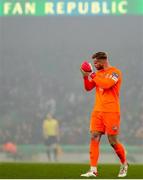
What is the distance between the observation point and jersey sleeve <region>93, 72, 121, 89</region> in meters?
5.66

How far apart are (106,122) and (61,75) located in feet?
38.9

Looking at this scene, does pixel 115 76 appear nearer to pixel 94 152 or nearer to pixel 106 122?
pixel 106 122

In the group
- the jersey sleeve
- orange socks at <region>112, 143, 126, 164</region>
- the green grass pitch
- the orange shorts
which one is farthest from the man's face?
the green grass pitch

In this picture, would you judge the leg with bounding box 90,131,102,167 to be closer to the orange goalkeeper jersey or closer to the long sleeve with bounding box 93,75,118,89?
the orange goalkeeper jersey

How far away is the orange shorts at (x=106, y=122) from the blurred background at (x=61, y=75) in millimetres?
10395

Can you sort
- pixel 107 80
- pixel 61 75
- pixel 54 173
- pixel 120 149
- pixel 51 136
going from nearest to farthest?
1. pixel 107 80
2. pixel 120 149
3. pixel 54 173
4. pixel 51 136
5. pixel 61 75

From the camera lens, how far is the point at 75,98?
16984mm

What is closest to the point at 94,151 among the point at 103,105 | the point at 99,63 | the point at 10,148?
the point at 103,105

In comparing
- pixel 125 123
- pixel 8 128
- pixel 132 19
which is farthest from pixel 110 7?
pixel 8 128

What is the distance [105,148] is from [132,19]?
3578 mm

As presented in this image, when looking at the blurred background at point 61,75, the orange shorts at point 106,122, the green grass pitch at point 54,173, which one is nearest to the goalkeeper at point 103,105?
the orange shorts at point 106,122

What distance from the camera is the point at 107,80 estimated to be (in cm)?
566

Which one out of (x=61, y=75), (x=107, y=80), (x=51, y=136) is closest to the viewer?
(x=107, y=80)

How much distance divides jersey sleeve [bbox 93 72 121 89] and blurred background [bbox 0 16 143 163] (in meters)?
10.5
